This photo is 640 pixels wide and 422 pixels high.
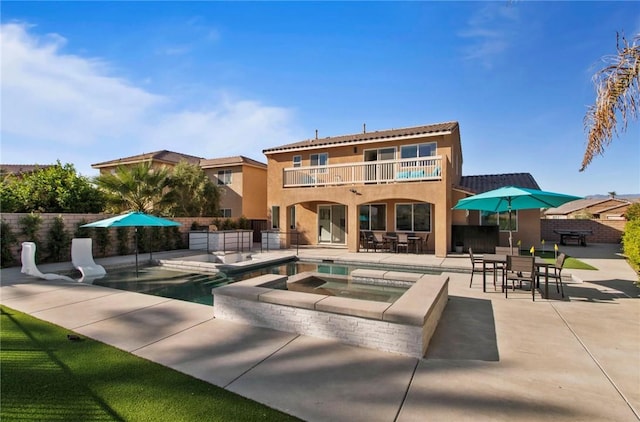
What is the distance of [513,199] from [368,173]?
823cm

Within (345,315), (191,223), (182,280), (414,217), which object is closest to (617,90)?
(345,315)

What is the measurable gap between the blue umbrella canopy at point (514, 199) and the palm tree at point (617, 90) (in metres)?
2.58

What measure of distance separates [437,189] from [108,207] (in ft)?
57.6

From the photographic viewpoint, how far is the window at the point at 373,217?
61.6 feet

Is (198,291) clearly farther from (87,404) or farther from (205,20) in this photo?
(205,20)

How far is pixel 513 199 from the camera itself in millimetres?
10000

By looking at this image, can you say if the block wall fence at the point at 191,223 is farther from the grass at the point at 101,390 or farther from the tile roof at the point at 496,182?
the grass at the point at 101,390

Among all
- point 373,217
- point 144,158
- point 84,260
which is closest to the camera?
point 84,260

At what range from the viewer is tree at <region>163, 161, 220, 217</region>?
2038 centimetres

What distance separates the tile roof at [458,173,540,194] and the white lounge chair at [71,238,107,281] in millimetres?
17798

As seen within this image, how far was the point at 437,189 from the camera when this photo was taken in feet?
49.7

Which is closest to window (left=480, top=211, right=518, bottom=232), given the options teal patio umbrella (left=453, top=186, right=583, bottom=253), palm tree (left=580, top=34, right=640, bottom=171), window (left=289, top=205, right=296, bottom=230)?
teal patio umbrella (left=453, top=186, right=583, bottom=253)

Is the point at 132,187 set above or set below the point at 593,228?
above

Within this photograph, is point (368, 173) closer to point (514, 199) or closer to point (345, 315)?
point (514, 199)
